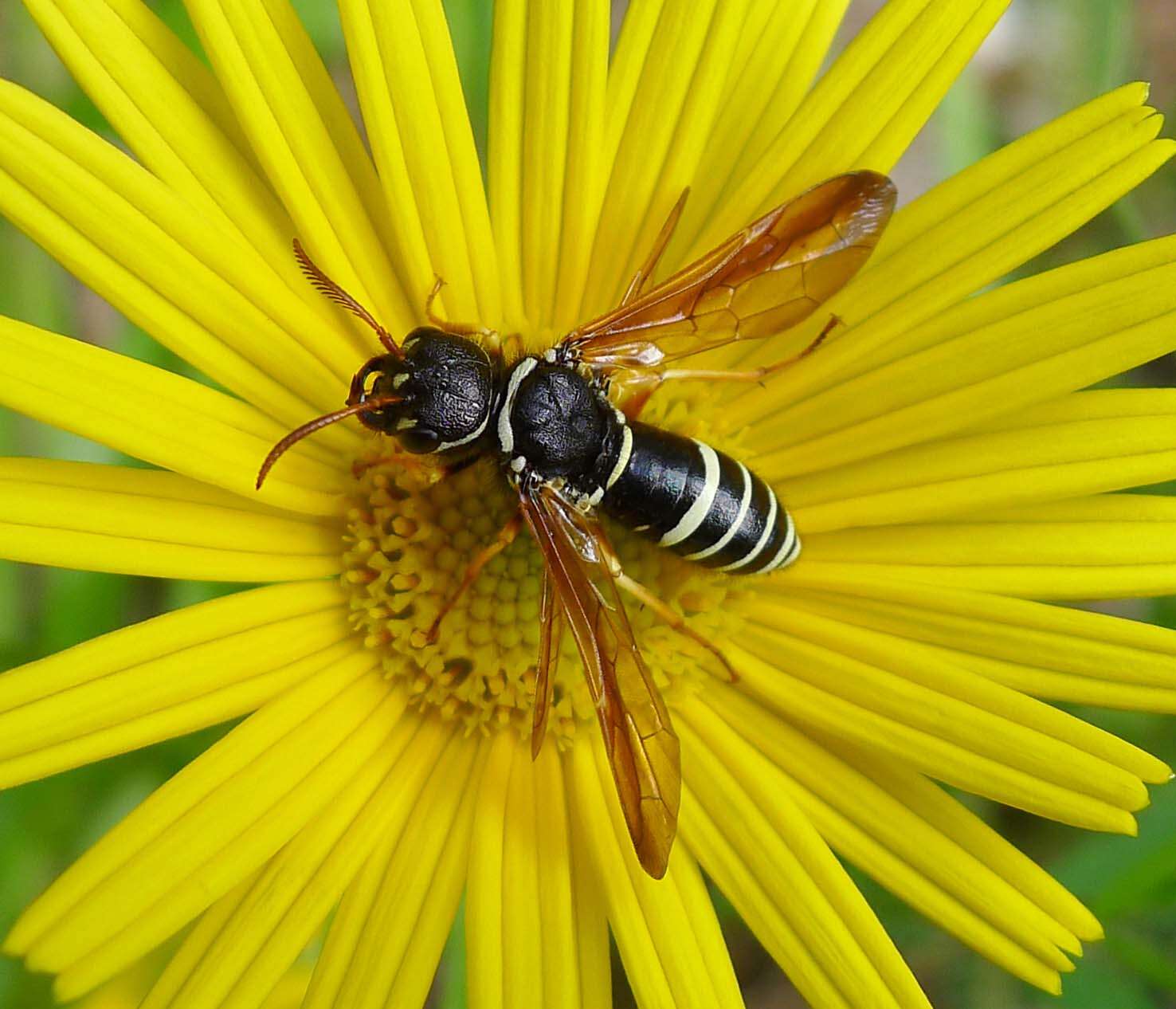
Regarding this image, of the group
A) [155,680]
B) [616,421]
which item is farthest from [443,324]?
[155,680]

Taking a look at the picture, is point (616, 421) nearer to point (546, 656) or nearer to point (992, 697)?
point (546, 656)

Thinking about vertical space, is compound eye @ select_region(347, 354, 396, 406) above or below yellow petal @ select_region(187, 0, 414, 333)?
below

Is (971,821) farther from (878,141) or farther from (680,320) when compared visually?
(878,141)

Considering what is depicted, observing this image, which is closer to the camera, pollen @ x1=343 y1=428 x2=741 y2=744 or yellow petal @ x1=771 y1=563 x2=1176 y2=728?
yellow petal @ x1=771 y1=563 x2=1176 y2=728

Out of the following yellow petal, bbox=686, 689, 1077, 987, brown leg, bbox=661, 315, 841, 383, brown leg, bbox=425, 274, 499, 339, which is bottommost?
yellow petal, bbox=686, 689, 1077, 987

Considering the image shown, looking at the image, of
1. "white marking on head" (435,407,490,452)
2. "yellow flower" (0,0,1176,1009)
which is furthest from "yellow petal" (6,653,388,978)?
"white marking on head" (435,407,490,452)

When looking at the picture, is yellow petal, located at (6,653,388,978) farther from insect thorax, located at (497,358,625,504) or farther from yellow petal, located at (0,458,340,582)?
insect thorax, located at (497,358,625,504)
